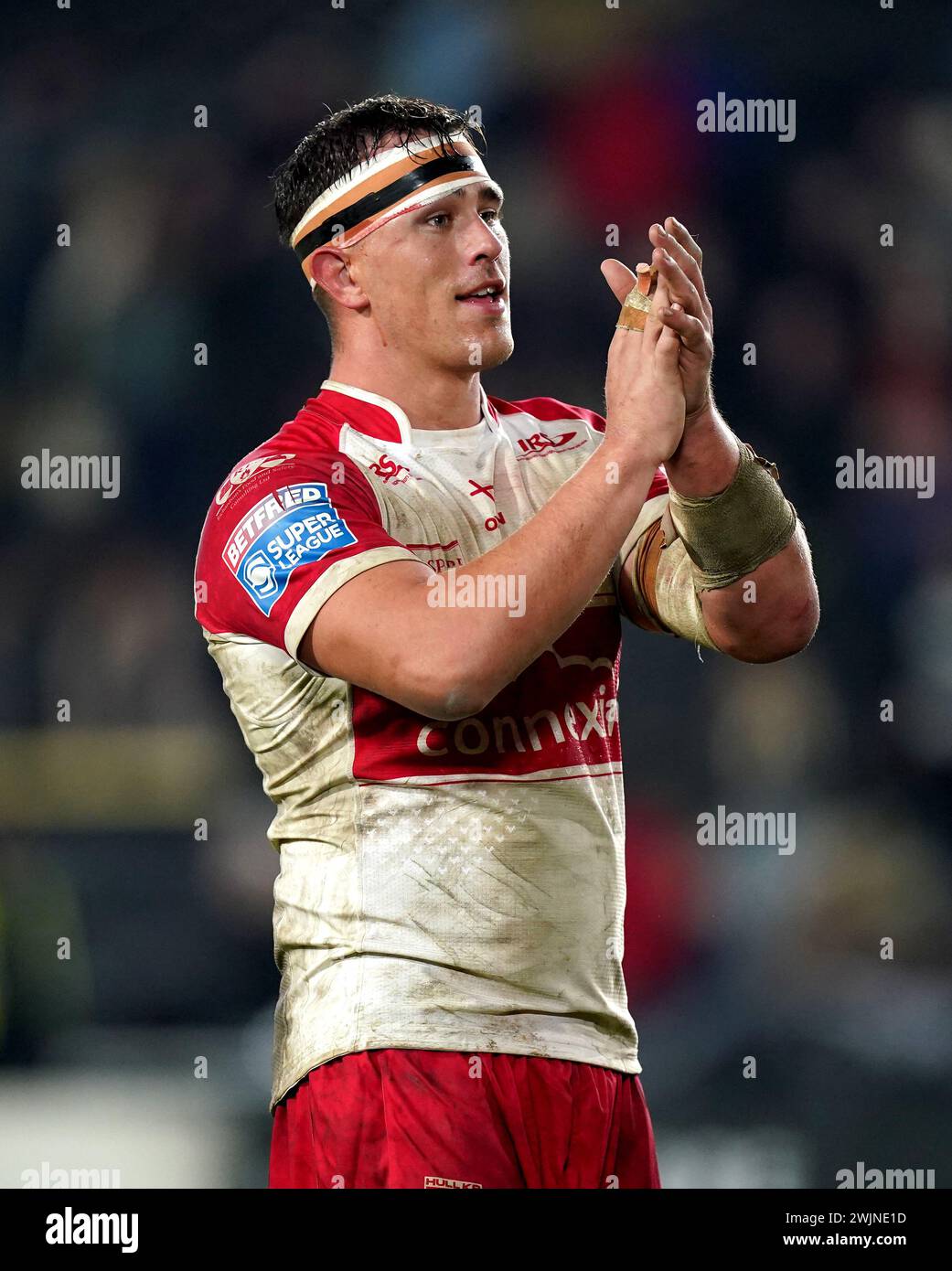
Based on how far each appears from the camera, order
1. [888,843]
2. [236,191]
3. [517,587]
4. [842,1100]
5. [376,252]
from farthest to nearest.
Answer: [236,191]
[888,843]
[842,1100]
[376,252]
[517,587]

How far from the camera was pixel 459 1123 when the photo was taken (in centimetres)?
185

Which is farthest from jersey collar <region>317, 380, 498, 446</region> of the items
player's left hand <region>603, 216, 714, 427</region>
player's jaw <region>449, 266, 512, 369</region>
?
player's left hand <region>603, 216, 714, 427</region>

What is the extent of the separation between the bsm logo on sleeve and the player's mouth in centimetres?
36

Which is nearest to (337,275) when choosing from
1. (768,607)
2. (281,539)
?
(281,539)

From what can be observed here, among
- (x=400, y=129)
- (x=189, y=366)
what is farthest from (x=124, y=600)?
(x=400, y=129)

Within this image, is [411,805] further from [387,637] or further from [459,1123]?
[459,1123]

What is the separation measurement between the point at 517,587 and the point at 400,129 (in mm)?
838

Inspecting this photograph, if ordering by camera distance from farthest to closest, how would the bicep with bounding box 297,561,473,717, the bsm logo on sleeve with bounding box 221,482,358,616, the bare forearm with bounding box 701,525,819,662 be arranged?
1. the bare forearm with bounding box 701,525,819,662
2. the bsm logo on sleeve with bounding box 221,482,358,616
3. the bicep with bounding box 297,561,473,717

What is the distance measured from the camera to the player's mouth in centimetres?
214

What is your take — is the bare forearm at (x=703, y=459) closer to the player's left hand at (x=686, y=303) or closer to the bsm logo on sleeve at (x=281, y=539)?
the player's left hand at (x=686, y=303)

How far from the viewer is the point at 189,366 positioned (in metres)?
Answer: 4.39

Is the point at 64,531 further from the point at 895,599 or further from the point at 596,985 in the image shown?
the point at 596,985

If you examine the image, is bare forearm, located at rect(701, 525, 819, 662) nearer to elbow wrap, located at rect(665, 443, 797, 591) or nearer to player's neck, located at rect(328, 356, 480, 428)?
elbow wrap, located at rect(665, 443, 797, 591)

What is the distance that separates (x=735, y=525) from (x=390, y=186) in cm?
68
